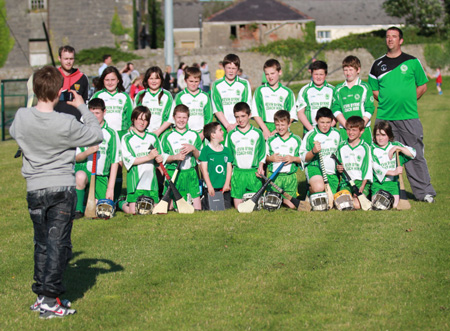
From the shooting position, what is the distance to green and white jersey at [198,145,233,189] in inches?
391

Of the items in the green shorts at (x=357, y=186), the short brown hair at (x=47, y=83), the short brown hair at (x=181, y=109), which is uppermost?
the short brown hair at (x=47, y=83)

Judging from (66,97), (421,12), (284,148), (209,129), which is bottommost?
(284,148)

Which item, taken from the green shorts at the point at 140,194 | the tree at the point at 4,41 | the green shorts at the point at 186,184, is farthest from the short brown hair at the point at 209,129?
the tree at the point at 4,41

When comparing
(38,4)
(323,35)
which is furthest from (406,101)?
(323,35)

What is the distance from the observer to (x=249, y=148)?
9.83 m

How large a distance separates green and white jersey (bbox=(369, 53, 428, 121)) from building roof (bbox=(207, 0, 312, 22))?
4716 cm

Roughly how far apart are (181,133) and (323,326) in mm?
5599

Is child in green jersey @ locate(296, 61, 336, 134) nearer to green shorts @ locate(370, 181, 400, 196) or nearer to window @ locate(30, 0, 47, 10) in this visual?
green shorts @ locate(370, 181, 400, 196)

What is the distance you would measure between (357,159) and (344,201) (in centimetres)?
74

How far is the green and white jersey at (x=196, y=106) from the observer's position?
34.5 feet

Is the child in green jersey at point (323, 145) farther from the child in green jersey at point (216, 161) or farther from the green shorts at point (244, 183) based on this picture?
the child in green jersey at point (216, 161)

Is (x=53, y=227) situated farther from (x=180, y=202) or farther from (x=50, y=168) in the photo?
(x=180, y=202)

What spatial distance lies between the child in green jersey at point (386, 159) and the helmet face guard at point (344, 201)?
0.55 m

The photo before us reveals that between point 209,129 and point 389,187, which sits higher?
point 209,129
